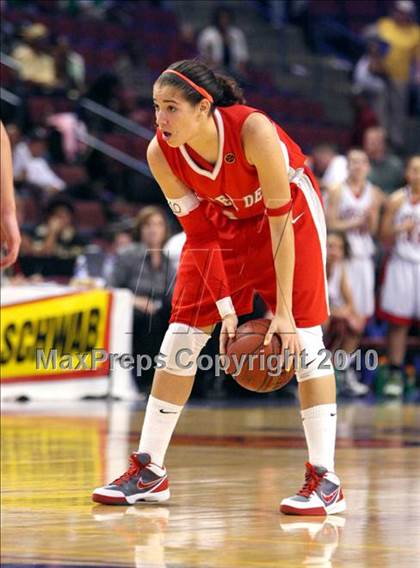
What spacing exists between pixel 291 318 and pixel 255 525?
685 millimetres

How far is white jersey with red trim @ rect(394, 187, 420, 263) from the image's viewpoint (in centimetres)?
1145

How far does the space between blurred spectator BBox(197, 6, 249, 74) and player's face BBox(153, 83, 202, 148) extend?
496 inches

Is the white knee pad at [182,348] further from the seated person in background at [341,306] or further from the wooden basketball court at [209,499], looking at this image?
the seated person in background at [341,306]

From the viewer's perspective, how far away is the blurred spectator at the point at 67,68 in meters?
15.0

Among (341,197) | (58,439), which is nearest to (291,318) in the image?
(58,439)

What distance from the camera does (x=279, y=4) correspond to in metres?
20.5

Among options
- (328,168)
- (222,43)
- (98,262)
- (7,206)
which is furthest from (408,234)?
(7,206)

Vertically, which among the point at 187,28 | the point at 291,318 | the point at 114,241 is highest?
the point at 187,28

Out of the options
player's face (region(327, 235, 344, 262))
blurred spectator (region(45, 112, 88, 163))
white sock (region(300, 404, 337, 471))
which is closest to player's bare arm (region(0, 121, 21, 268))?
white sock (region(300, 404, 337, 471))

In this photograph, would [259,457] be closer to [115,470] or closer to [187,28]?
[115,470]

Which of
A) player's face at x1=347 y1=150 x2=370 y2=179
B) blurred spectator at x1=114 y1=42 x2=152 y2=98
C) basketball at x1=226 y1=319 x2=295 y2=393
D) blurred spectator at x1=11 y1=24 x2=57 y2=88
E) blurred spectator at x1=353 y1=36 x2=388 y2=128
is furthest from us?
blurred spectator at x1=353 y1=36 x2=388 y2=128

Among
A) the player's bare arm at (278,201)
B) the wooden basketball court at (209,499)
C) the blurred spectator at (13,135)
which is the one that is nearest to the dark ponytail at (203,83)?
the player's bare arm at (278,201)

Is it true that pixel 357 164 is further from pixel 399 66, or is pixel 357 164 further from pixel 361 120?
pixel 399 66

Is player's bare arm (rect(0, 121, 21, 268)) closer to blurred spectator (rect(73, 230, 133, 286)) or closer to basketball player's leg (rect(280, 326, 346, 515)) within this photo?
basketball player's leg (rect(280, 326, 346, 515))
